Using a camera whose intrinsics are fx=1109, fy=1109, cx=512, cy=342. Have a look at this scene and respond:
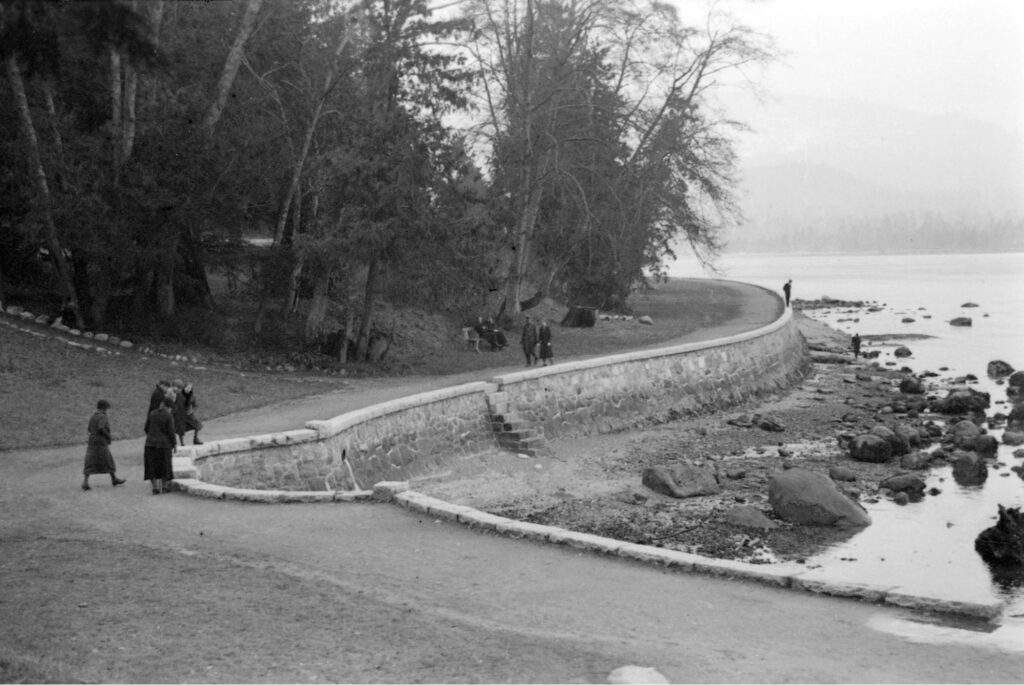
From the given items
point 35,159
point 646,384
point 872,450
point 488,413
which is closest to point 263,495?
point 488,413

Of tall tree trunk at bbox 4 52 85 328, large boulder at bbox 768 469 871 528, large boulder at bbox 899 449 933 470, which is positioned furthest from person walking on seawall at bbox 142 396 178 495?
large boulder at bbox 899 449 933 470

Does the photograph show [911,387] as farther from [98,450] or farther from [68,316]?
[98,450]

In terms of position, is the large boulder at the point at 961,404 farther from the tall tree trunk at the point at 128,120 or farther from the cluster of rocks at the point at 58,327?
the tall tree trunk at the point at 128,120

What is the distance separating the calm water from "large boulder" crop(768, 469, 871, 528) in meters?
0.42

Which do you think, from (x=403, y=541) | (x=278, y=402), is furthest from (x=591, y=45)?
(x=403, y=541)

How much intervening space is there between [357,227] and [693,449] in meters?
10.7

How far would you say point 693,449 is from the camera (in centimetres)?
2802

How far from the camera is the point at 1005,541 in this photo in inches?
711

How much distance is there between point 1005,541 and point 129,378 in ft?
61.3

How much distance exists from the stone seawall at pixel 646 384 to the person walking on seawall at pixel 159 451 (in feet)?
35.1

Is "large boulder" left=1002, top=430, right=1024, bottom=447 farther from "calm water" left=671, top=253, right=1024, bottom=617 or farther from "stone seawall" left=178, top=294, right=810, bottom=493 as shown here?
"stone seawall" left=178, top=294, right=810, bottom=493

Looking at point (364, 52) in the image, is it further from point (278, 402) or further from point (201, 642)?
point (201, 642)

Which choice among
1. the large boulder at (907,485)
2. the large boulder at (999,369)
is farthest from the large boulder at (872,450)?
Answer: the large boulder at (999,369)

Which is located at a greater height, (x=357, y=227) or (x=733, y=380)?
(x=357, y=227)
